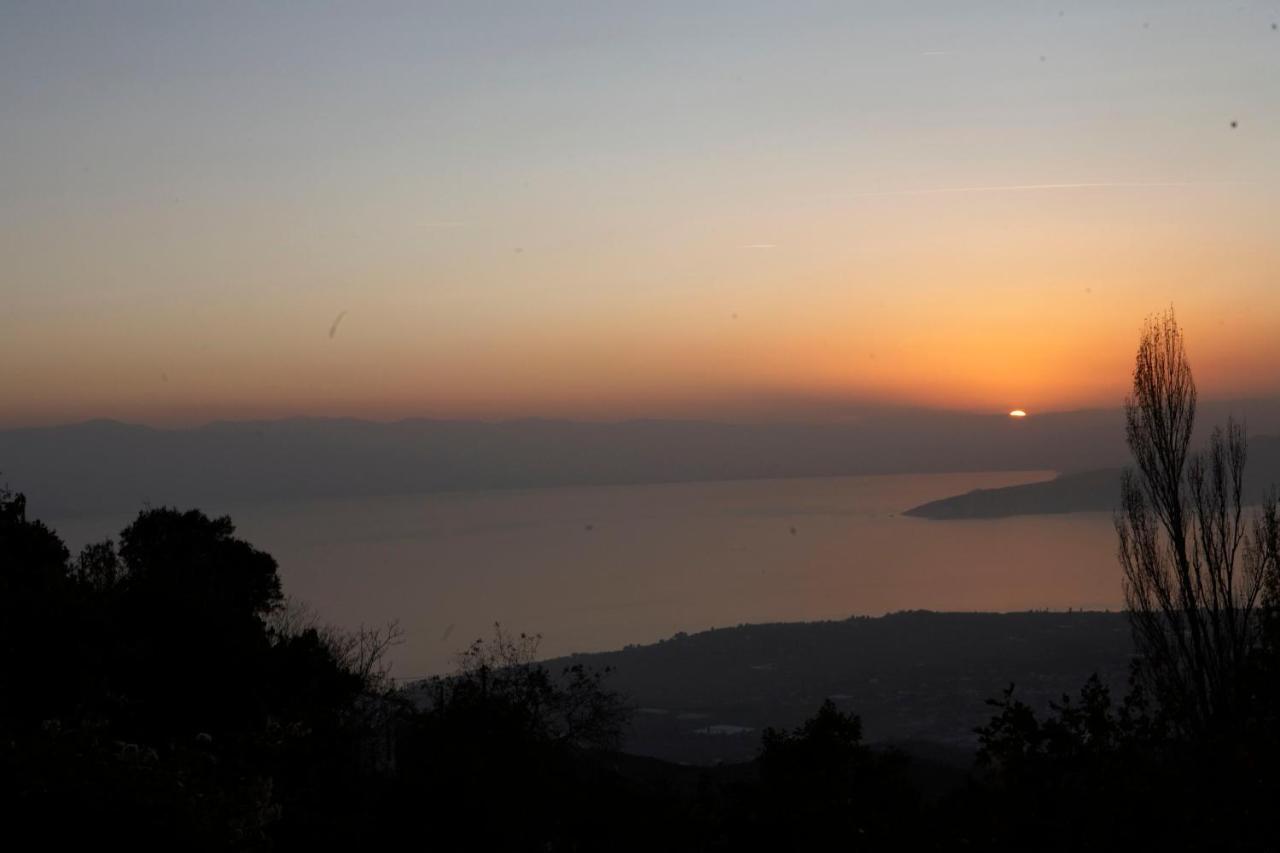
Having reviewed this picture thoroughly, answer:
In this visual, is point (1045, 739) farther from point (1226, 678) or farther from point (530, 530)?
point (530, 530)

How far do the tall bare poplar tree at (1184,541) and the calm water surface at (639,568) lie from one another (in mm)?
51384

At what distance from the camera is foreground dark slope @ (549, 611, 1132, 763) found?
46.2 metres

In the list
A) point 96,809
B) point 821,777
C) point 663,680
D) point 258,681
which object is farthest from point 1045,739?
point 663,680

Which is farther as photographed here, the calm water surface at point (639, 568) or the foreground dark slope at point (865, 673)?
the calm water surface at point (639, 568)

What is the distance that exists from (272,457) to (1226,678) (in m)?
189

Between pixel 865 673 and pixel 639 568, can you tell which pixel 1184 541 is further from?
pixel 639 568

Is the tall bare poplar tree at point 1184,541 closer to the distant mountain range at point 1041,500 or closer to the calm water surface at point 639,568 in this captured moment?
the calm water surface at point 639,568

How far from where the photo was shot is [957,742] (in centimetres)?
4116

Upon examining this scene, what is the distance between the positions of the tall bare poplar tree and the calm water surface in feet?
169

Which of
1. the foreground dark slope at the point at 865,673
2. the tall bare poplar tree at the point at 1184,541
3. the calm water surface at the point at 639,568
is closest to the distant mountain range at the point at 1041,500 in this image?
the calm water surface at the point at 639,568

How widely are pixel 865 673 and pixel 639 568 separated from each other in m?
58.5

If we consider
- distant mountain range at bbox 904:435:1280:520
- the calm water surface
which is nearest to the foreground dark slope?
the calm water surface

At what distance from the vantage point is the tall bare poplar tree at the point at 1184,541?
12297 mm

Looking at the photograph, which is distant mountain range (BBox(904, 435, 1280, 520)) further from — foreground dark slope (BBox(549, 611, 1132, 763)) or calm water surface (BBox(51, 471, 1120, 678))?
foreground dark slope (BBox(549, 611, 1132, 763))
